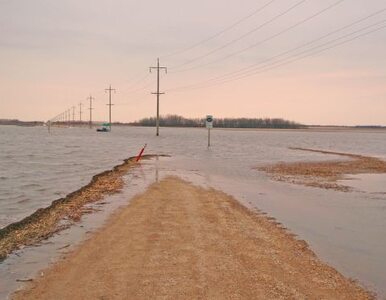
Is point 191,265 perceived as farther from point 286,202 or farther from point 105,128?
point 105,128

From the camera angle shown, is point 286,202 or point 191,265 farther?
point 286,202

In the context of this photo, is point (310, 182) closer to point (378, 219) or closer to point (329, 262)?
point (378, 219)

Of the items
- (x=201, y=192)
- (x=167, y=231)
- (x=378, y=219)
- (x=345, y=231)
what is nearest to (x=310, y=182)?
(x=201, y=192)

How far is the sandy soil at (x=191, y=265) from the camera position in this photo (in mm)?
7250

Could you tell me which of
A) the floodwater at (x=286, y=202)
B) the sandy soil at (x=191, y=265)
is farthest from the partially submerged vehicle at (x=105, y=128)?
the sandy soil at (x=191, y=265)

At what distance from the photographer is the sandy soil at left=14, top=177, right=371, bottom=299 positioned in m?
7.25

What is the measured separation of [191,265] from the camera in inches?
333

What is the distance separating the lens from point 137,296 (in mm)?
6980

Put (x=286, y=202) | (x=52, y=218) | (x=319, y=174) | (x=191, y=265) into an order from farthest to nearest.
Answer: (x=319, y=174) → (x=286, y=202) → (x=52, y=218) → (x=191, y=265)

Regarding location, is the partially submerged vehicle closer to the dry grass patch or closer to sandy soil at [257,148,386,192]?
sandy soil at [257,148,386,192]

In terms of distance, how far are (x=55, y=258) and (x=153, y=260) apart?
1862 millimetres

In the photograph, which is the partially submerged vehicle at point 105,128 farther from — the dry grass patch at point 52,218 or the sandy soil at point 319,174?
the dry grass patch at point 52,218

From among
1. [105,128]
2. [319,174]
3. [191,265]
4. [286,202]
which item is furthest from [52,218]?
[105,128]

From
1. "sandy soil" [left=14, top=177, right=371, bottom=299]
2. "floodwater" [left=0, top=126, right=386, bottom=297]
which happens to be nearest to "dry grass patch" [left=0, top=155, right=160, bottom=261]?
"floodwater" [left=0, top=126, right=386, bottom=297]
